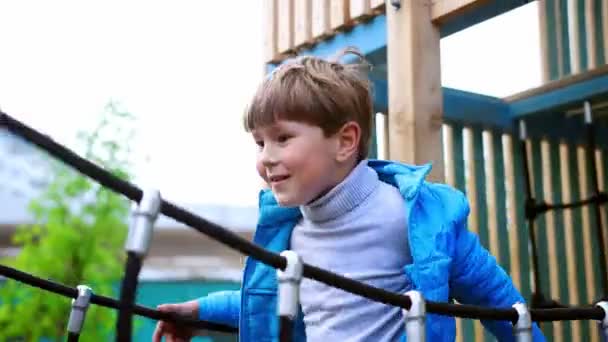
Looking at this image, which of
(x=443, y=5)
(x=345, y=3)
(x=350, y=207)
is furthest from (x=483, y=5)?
(x=350, y=207)

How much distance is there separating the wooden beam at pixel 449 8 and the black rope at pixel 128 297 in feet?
4.11

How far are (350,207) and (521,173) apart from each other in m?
1.58

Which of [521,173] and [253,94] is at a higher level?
[521,173]

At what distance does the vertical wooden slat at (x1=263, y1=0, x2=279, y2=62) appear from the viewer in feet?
7.64

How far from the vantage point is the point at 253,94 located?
3.49 feet

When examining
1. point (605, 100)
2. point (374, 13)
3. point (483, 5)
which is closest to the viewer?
point (483, 5)

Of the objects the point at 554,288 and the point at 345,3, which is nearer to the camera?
the point at 345,3

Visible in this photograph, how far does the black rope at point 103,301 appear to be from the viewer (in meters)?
1.04

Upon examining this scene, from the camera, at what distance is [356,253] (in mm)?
1067

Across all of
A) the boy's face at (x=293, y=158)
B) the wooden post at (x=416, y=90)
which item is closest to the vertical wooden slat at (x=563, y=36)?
the wooden post at (x=416, y=90)

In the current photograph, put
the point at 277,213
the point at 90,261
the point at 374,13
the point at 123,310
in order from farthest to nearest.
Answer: the point at 90,261 < the point at 374,13 < the point at 277,213 < the point at 123,310

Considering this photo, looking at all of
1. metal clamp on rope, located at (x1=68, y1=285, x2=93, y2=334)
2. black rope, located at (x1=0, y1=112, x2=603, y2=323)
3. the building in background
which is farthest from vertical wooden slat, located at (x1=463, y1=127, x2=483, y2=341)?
the building in background

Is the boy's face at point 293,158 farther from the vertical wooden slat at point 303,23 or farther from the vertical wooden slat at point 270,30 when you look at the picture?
the vertical wooden slat at point 270,30

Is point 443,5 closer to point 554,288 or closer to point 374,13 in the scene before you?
point 374,13
